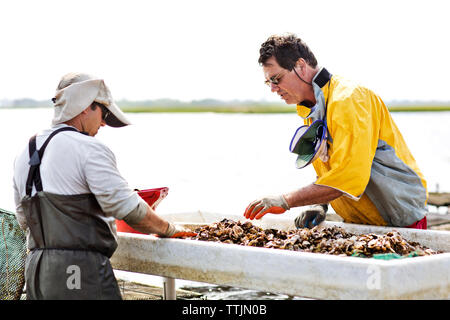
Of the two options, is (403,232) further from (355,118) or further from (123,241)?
(123,241)

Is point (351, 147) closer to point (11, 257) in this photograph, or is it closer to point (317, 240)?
point (317, 240)

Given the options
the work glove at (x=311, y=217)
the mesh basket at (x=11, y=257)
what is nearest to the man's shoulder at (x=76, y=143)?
the mesh basket at (x=11, y=257)

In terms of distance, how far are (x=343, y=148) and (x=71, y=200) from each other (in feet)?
5.46

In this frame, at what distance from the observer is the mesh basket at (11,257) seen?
12.8ft

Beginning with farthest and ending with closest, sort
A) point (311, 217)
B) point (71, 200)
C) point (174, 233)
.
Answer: point (311, 217)
point (174, 233)
point (71, 200)

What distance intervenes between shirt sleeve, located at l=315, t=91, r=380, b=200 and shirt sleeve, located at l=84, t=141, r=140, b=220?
4.25ft

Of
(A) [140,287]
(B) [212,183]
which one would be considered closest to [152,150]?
(B) [212,183]

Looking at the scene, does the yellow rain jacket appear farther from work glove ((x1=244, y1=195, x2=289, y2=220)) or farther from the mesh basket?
the mesh basket

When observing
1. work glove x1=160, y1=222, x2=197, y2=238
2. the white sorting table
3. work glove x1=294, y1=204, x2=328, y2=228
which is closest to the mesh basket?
the white sorting table

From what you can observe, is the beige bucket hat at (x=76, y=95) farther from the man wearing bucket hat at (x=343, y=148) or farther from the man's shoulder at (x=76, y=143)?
the man wearing bucket hat at (x=343, y=148)

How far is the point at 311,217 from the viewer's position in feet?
14.3

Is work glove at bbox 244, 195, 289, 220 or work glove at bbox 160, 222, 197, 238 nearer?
work glove at bbox 160, 222, 197, 238

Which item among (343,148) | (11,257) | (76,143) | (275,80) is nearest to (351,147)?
(343,148)

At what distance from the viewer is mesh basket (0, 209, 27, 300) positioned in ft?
12.8
